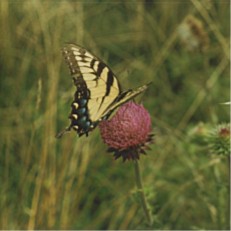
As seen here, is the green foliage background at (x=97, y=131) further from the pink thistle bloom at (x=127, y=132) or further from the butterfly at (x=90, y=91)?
the butterfly at (x=90, y=91)

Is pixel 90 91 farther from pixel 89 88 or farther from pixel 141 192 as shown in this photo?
pixel 141 192

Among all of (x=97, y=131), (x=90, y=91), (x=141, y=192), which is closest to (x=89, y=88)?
(x=90, y=91)

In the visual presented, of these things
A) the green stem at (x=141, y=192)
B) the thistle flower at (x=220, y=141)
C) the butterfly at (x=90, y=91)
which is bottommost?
the green stem at (x=141, y=192)

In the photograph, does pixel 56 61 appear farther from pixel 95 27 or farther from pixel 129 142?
pixel 129 142

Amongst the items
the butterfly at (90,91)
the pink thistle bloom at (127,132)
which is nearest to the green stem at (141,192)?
the pink thistle bloom at (127,132)

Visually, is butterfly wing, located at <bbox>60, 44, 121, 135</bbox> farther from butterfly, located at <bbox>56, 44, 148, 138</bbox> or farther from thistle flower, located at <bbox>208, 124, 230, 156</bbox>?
thistle flower, located at <bbox>208, 124, 230, 156</bbox>

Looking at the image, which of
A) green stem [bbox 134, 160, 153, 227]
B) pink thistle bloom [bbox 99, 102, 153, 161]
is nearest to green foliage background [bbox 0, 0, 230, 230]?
green stem [bbox 134, 160, 153, 227]

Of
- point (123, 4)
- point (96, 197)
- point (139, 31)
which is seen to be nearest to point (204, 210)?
point (96, 197)
